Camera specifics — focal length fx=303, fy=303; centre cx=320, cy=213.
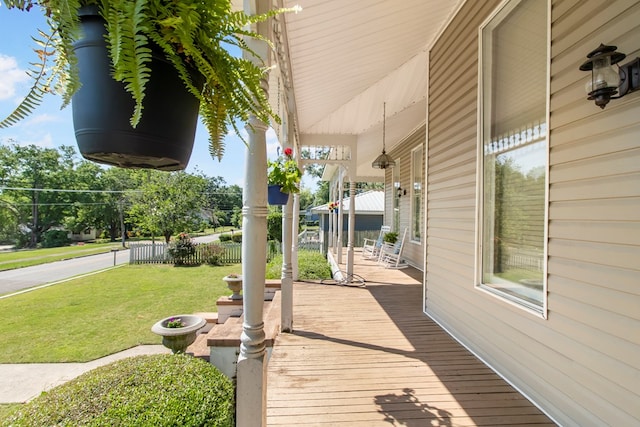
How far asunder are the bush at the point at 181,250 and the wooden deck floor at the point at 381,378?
1125 centimetres

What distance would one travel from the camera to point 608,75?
61.5 inches

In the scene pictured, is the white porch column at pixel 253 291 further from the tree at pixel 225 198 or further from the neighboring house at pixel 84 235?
the tree at pixel 225 198

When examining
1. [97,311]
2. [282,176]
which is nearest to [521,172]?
[282,176]

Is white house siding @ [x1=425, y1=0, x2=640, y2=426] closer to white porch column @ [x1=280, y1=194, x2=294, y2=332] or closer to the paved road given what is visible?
white porch column @ [x1=280, y1=194, x2=294, y2=332]

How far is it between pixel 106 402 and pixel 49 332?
21.6 ft

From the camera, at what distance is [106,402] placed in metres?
1.56

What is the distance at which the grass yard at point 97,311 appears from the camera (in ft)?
17.9

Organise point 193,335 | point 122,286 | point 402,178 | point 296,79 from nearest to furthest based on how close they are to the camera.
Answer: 1. point 193,335
2. point 296,79
3. point 402,178
4. point 122,286

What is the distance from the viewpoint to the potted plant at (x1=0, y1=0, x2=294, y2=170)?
2.12 ft

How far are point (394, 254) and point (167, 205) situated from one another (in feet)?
41.5

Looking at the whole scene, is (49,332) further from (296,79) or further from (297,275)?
(296,79)

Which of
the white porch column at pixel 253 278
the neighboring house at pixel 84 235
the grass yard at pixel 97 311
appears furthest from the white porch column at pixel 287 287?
the neighboring house at pixel 84 235

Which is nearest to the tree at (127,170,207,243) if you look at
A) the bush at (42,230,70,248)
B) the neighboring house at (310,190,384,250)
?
the neighboring house at (310,190,384,250)

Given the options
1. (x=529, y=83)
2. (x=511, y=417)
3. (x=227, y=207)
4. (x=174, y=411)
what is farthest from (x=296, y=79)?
(x=227, y=207)
